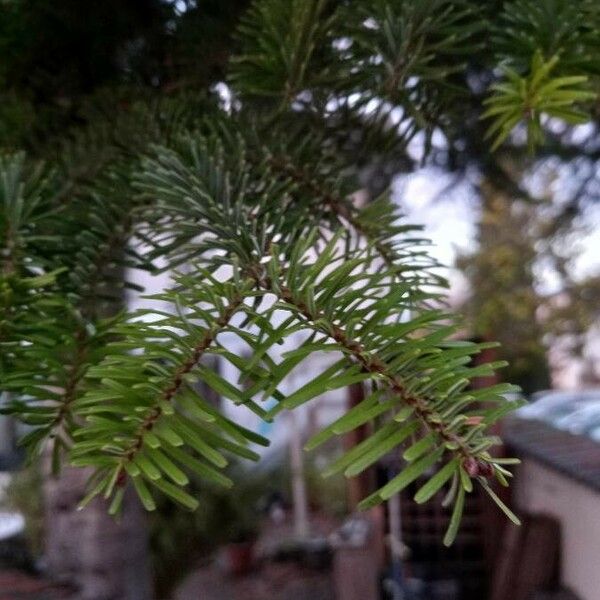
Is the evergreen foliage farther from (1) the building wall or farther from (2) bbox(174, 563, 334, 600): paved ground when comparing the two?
(2) bbox(174, 563, 334, 600): paved ground

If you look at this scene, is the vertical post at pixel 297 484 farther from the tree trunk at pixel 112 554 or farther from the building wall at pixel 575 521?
the tree trunk at pixel 112 554

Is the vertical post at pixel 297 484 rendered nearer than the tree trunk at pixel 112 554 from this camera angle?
No

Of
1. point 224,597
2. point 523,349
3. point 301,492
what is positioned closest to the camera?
point 224,597

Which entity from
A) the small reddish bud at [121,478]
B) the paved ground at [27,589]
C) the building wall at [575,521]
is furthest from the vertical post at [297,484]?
A: the small reddish bud at [121,478]

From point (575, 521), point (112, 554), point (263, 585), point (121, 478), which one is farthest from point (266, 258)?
point (263, 585)

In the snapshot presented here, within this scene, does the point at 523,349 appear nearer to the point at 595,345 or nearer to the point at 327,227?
the point at 595,345

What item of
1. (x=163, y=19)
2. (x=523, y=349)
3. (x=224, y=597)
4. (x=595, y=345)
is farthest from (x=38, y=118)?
(x=595, y=345)
